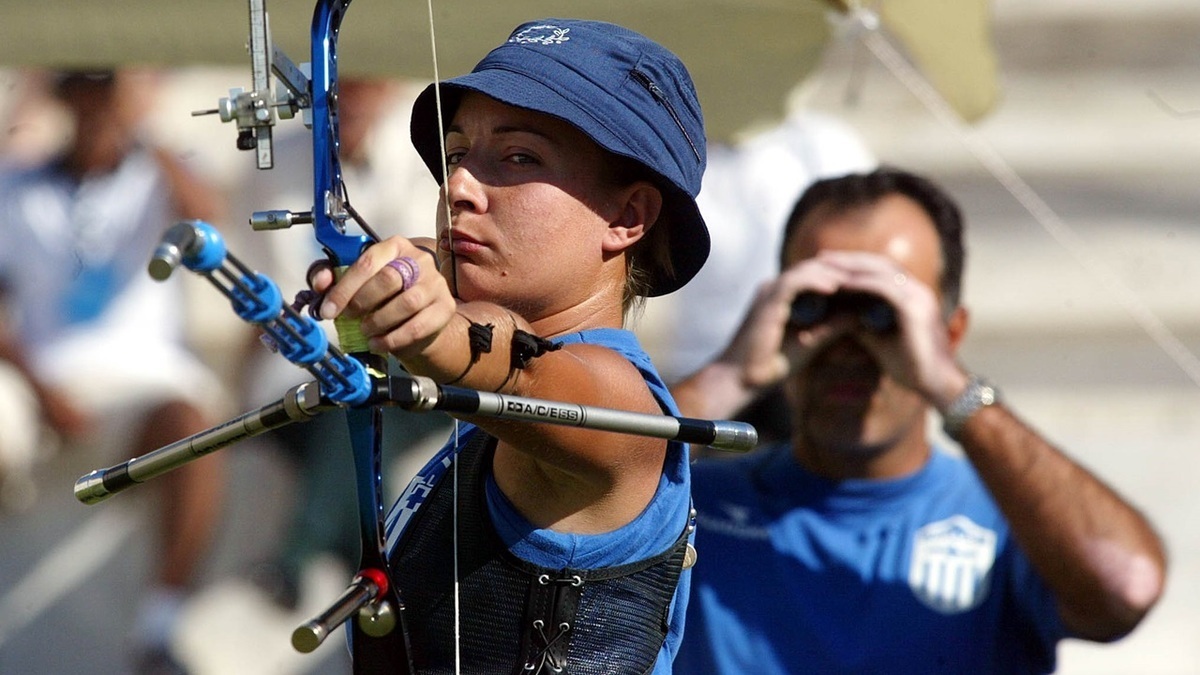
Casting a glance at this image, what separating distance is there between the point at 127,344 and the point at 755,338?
183cm

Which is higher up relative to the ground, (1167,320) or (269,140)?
(269,140)

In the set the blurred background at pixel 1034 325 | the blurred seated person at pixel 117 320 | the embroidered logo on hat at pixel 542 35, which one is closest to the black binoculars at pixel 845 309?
the blurred background at pixel 1034 325

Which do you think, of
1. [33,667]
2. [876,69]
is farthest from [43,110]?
[876,69]

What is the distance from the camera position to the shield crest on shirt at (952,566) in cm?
288

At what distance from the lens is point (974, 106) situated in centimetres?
324

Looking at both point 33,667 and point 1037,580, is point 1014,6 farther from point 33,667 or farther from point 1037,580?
point 33,667

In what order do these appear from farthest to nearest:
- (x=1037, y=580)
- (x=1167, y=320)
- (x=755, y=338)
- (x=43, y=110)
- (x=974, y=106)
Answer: (x=1167, y=320) < (x=43, y=110) < (x=974, y=106) < (x=755, y=338) < (x=1037, y=580)

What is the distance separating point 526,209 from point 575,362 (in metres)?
0.22

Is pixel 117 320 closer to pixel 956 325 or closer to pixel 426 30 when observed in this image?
pixel 426 30

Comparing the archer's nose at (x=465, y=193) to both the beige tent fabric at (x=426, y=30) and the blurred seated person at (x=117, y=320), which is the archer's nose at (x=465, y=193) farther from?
the blurred seated person at (x=117, y=320)

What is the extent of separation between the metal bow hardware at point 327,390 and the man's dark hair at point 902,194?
66.7 inches

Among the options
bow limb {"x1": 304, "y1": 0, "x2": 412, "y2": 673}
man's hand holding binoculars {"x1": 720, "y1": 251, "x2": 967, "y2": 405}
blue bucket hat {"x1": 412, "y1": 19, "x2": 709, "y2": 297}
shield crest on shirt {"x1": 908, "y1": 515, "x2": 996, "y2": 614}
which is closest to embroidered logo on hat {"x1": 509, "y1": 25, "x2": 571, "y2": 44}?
blue bucket hat {"x1": 412, "y1": 19, "x2": 709, "y2": 297}

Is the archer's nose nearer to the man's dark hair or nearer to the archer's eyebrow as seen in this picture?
the archer's eyebrow

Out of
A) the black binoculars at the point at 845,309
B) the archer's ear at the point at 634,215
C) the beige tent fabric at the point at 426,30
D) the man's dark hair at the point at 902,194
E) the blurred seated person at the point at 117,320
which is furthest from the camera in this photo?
the blurred seated person at the point at 117,320
